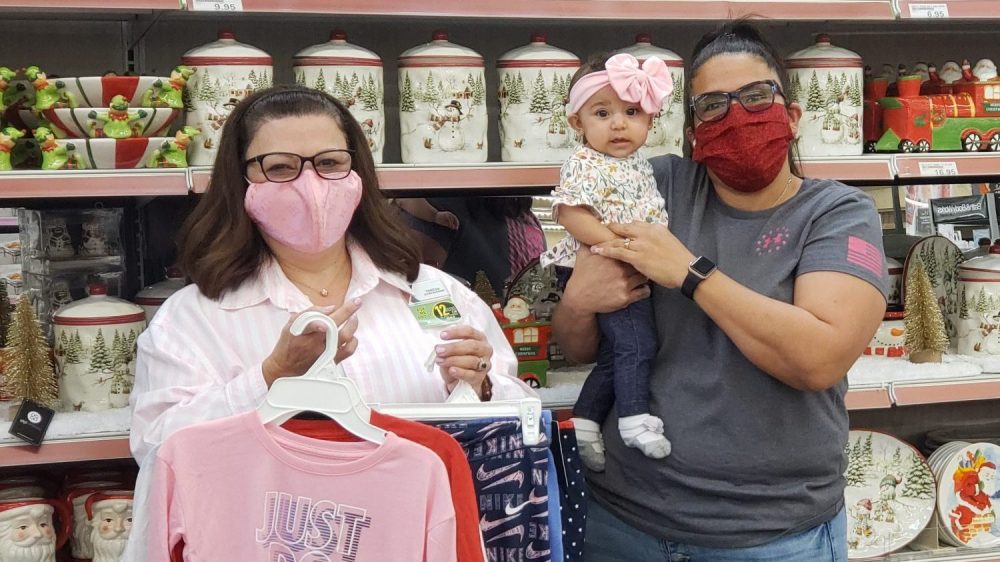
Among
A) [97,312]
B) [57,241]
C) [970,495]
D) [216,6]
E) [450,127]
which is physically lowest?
[970,495]

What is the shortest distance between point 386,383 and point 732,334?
24.3 inches

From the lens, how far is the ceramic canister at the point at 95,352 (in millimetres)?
2420

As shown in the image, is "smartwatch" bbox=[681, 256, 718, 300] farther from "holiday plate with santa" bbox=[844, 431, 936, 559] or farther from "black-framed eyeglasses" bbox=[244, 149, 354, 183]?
"holiday plate with santa" bbox=[844, 431, 936, 559]

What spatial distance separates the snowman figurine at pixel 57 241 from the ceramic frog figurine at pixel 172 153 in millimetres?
522

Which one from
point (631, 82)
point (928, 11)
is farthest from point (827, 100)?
point (631, 82)

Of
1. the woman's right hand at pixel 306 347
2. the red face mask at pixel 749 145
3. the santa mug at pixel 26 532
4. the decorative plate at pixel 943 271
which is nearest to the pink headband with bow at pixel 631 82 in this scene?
the red face mask at pixel 749 145

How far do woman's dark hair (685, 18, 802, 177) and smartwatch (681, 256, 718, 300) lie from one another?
348mm

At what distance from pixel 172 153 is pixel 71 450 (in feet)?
2.17

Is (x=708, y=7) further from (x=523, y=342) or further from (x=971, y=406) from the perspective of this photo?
(x=971, y=406)

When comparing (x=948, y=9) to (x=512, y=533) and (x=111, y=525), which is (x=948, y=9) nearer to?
(x=512, y=533)

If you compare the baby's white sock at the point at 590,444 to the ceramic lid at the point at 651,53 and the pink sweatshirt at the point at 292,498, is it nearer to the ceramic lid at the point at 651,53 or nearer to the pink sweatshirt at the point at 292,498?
the pink sweatshirt at the point at 292,498

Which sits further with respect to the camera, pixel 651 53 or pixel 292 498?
pixel 651 53

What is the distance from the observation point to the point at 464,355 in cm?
181

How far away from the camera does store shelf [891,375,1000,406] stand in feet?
8.80
